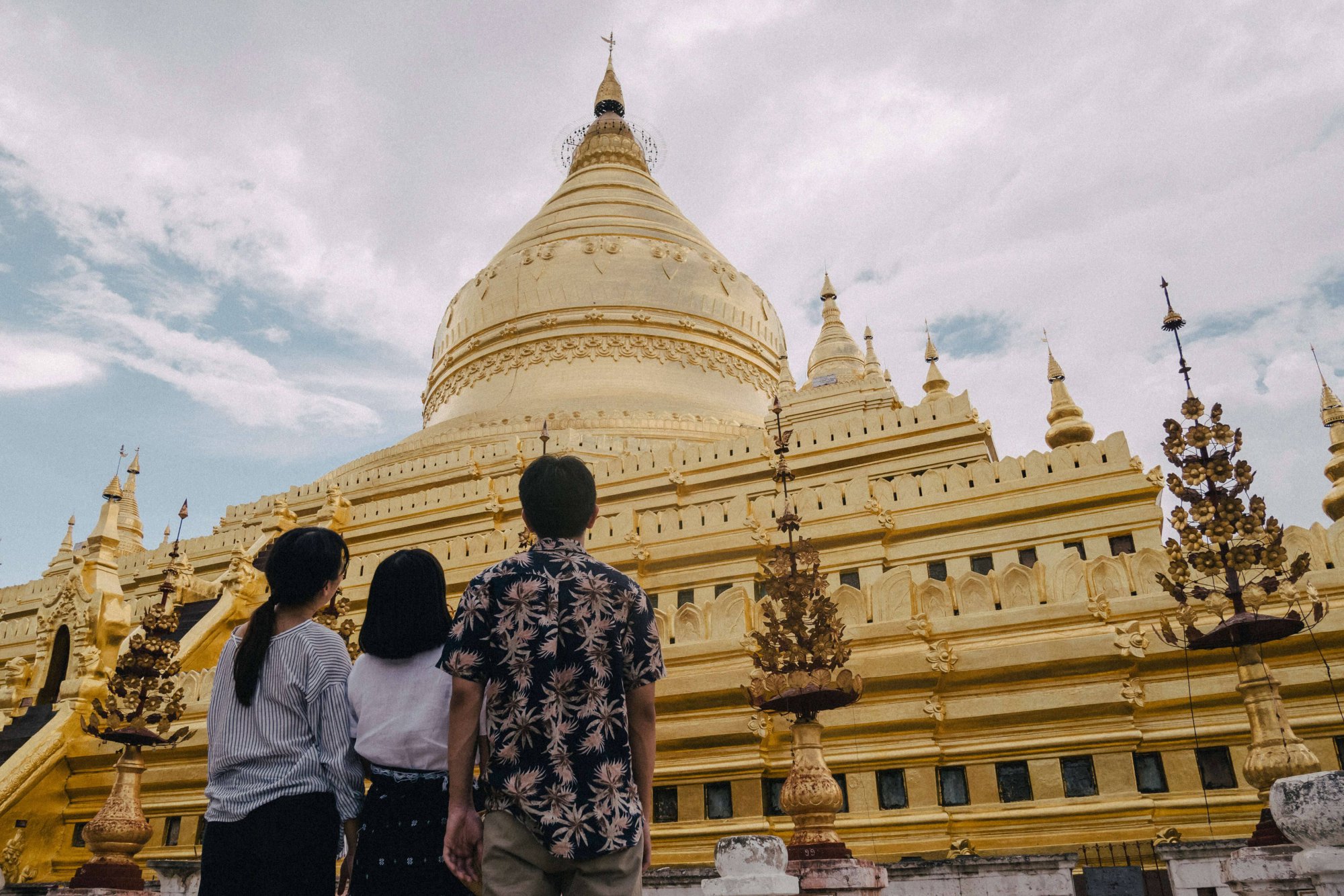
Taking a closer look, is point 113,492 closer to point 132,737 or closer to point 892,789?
point 132,737

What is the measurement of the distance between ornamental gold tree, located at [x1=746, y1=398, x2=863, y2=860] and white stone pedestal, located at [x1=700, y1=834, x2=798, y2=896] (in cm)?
85

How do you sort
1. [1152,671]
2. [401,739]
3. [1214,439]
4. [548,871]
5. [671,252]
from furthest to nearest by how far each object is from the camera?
[671,252], [1152,671], [1214,439], [401,739], [548,871]

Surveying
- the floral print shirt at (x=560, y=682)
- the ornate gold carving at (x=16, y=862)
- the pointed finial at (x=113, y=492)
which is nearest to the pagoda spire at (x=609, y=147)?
the pointed finial at (x=113, y=492)

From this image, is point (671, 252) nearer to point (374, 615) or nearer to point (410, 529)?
point (410, 529)

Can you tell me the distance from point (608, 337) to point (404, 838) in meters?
25.7

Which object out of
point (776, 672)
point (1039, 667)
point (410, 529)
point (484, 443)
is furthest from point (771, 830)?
point (484, 443)

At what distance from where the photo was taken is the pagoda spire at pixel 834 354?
2516cm

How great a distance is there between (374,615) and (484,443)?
68.1 ft

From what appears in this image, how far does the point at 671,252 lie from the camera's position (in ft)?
101

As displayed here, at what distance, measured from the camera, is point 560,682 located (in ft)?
8.73

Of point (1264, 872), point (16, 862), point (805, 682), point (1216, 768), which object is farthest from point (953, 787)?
point (16, 862)

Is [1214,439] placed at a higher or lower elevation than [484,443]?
lower

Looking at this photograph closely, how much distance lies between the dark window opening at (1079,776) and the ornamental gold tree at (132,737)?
350 inches

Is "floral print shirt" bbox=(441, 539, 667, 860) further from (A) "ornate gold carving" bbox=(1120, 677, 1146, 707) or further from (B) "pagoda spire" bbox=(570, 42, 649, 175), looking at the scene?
(B) "pagoda spire" bbox=(570, 42, 649, 175)
